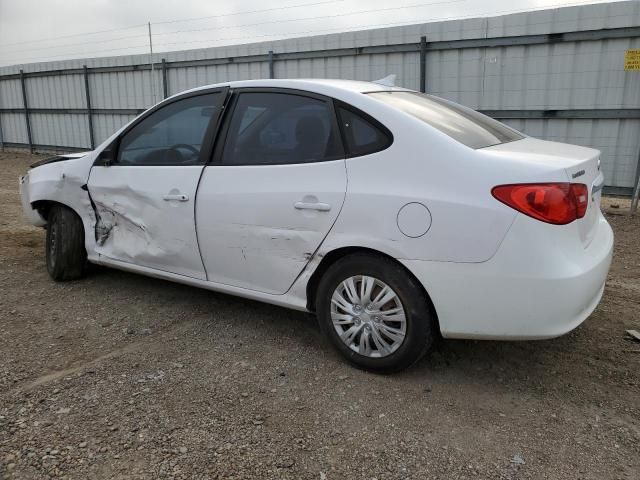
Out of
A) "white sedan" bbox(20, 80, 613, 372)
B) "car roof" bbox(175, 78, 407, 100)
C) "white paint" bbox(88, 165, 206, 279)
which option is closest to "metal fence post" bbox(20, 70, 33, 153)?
"white paint" bbox(88, 165, 206, 279)

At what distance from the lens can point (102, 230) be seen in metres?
4.25

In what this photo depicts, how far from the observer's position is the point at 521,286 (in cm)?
252

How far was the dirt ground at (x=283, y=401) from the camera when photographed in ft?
7.65

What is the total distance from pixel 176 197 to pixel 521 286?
2192 mm

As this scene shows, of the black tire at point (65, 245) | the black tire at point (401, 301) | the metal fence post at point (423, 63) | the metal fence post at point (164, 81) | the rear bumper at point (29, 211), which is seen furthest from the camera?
the metal fence post at point (164, 81)

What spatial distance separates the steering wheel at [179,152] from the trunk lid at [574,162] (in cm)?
186

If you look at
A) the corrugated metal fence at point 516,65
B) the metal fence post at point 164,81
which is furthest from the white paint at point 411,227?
the metal fence post at point 164,81

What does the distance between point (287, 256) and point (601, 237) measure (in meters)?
1.73

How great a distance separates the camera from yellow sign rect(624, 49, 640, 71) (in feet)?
23.7

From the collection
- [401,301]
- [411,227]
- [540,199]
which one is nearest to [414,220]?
[411,227]

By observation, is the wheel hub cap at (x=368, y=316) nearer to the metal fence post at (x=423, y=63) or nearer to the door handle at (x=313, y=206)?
the door handle at (x=313, y=206)

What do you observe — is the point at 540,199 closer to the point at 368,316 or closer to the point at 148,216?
the point at 368,316

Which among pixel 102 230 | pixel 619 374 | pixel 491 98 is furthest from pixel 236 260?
pixel 491 98

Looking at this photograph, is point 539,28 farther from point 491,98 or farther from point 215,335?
point 215,335
